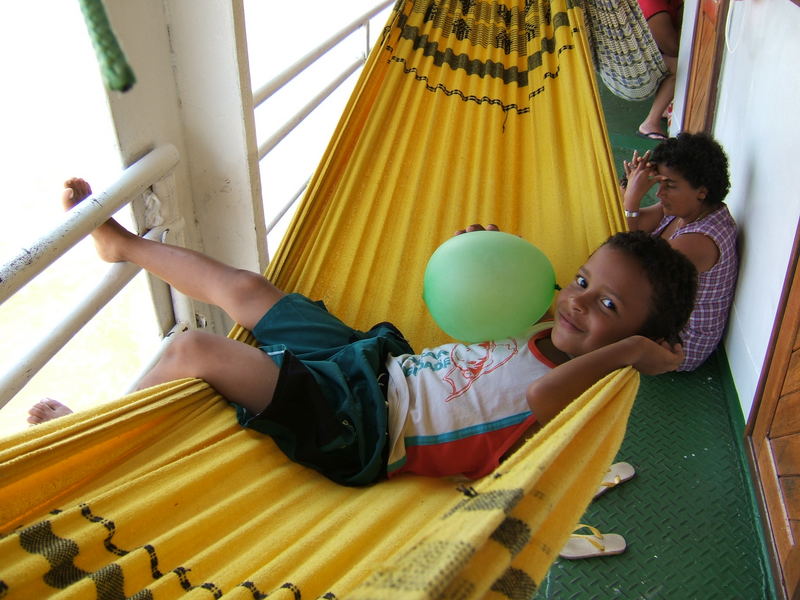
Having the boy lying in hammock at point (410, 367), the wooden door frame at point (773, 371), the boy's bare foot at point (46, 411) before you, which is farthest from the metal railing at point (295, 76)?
the wooden door frame at point (773, 371)

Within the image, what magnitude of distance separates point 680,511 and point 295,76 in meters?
1.36

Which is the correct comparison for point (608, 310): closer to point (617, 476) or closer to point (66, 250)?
point (617, 476)

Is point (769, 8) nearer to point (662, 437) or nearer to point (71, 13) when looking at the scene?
point (662, 437)

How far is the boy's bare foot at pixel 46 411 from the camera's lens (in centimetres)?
105

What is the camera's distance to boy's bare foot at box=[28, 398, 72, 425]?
3.46 feet

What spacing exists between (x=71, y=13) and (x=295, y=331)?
0.64 meters

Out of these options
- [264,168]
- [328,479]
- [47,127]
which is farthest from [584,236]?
[264,168]

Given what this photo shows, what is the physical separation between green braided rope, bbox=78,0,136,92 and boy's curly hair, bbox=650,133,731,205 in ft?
5.89

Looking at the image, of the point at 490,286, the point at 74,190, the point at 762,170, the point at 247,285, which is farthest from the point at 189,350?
the point at 762,170

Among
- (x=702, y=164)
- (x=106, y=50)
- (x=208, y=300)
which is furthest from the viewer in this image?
(x=702, y=164)

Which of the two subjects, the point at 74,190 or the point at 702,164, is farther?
the point at 702,164

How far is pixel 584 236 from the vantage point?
1388 mm

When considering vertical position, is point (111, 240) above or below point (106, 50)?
below

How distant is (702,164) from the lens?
1.89 metres
